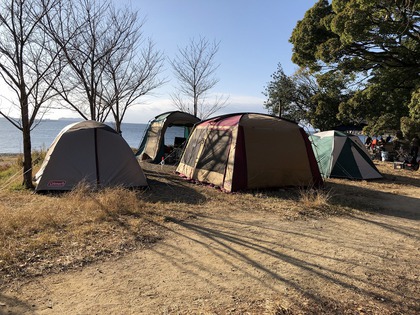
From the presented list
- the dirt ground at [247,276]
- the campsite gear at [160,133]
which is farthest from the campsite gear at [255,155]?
the campsite gear at [160,133]

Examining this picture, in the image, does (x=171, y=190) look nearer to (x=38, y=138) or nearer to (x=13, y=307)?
(x=13, y=307)

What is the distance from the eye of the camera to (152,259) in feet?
13.3

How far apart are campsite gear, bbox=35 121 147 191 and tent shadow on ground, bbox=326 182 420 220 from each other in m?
4.73

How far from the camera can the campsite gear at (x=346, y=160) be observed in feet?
36.3

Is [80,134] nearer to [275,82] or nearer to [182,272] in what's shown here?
[182,272]

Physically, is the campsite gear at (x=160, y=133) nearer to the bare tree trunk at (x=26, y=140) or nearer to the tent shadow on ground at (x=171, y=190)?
the tent shadow on ground at (x=171, y=190)

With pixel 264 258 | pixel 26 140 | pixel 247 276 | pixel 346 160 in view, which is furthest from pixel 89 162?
pixel 346 160

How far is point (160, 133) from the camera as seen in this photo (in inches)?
543

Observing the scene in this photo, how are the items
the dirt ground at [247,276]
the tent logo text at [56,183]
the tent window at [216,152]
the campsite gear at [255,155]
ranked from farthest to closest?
the tent window at [216,152]
the campsite gear at [255,155]
the tent logo text at [56,183]
the dirt ground at [247,276]

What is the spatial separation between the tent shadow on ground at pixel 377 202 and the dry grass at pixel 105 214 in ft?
0.12

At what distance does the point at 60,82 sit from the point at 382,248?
10.4 metres

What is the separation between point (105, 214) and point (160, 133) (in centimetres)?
835

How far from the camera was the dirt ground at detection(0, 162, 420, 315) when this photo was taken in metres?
3.04

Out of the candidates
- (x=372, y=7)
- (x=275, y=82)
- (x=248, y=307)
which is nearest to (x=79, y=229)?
(x=248, y=307)
